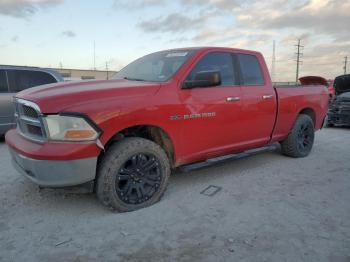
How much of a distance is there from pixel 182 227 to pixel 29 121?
6.35 feet

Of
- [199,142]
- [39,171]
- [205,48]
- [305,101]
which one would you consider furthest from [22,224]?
[305,101]

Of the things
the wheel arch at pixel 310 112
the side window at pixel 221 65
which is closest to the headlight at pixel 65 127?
the side window at pixel 221 65

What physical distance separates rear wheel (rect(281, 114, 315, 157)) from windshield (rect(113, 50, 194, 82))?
275 centimetres

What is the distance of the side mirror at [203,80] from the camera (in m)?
3.70

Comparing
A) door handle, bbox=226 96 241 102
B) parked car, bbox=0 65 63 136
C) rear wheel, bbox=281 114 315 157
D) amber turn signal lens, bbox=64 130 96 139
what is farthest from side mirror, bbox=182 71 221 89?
parked car, bbox=0 65 63 136

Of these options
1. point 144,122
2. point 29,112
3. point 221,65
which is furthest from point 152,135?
point 221,65

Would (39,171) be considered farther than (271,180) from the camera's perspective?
No

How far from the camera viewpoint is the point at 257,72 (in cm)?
498

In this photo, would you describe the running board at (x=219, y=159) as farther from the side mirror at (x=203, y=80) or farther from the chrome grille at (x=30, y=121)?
the chrome grille at (x=30, y=121)

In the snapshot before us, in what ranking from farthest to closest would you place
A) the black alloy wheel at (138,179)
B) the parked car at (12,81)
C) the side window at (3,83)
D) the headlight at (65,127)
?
the side window at (3,83) < the parked car at (12,81) < the black alloy wheel at (138,179) < the headlight at (65,127)

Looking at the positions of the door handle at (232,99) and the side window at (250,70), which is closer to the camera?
the door handle at (232,99)

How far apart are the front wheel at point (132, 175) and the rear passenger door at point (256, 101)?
1.60 metres

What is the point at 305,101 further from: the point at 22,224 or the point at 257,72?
the point at 22,224

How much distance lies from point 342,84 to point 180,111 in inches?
362
